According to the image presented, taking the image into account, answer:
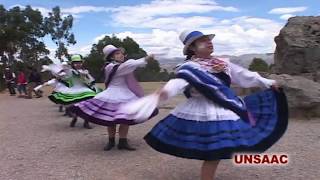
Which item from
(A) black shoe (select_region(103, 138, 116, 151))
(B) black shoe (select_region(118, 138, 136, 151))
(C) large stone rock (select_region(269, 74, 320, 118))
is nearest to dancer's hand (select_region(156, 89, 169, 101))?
(B) black shoe (select_region(118, 138, 136, 151))

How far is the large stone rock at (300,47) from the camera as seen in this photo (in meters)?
12.7

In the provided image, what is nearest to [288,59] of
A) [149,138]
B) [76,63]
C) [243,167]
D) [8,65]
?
[76,63]

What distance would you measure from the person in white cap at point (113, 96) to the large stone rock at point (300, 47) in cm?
584

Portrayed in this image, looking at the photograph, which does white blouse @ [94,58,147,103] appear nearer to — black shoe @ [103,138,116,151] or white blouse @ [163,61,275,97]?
black shoe @ [103,138,116,151]

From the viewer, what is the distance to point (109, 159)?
7504 millimetres

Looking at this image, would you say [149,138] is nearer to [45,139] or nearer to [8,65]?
[45,139]

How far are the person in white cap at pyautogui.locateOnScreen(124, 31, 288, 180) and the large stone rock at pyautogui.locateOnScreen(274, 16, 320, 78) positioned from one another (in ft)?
23.5

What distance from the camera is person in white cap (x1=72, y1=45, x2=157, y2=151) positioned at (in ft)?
26.4

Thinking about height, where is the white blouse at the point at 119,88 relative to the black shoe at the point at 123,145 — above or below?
above

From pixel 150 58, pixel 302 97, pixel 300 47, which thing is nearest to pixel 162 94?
pixel 150 58

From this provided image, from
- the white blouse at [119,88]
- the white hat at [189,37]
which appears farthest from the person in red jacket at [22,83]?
the white hat at [189,37]

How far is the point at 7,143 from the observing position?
30.5 feet

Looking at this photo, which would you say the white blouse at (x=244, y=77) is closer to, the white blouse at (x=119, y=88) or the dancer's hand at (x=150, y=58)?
the dancer's hand at (x=150, y=58)

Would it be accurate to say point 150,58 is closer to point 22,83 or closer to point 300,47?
point 300,47
